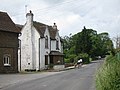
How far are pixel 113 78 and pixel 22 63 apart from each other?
165 ft

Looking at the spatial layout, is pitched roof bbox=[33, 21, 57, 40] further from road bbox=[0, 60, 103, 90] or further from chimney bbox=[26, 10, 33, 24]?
road bbox=[0, 60, 103, 90]

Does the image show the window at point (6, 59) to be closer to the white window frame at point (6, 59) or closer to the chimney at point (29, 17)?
the white window frame at point (6, 59)

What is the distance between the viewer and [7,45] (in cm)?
4225

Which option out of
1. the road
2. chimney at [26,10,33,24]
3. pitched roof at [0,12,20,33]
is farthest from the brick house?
the road

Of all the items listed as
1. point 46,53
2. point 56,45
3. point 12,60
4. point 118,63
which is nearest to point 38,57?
point 46,53

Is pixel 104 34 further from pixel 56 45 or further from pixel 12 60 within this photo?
pixel 12 60

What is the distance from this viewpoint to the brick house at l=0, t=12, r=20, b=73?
136 ft

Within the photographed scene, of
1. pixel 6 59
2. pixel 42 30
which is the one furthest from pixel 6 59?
pixel 42 30

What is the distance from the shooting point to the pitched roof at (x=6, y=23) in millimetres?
41975

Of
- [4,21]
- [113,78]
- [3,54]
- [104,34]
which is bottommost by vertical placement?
[113,78]

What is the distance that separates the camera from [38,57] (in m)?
56.4

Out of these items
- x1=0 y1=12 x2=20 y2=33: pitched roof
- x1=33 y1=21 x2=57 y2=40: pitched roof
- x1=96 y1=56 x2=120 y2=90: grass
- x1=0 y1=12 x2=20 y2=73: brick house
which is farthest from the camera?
x1=33 y1=21 x2=57 y2=40: pitched roof

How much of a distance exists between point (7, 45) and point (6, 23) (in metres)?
3.56

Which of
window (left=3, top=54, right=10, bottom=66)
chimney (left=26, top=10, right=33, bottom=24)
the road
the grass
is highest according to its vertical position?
chimney (left=26, top=10, right=33, bottom=24)
